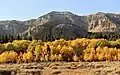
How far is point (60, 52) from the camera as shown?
150625mm

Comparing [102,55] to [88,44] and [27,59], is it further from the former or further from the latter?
[27,59]

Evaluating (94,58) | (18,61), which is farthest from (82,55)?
(18,61)

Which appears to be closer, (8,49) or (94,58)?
(94,58)

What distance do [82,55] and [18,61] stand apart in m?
31.2

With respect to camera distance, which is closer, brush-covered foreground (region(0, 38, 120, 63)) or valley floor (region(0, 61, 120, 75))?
valley floor (region(0, 61, 120, 75))

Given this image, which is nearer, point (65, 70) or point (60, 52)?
point (65, 70)

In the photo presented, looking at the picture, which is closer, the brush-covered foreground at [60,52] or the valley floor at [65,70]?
the valley floor at [65,70]

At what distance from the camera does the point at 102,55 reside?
148500 millimetres

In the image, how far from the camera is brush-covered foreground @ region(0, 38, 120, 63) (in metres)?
145

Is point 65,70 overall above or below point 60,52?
below

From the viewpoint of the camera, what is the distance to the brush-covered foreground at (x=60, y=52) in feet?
477

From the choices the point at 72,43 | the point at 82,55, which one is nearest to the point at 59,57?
the point at 82,55

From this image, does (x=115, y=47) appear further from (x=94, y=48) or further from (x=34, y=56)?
(x=34, y=56)

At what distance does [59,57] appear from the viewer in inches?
5699
